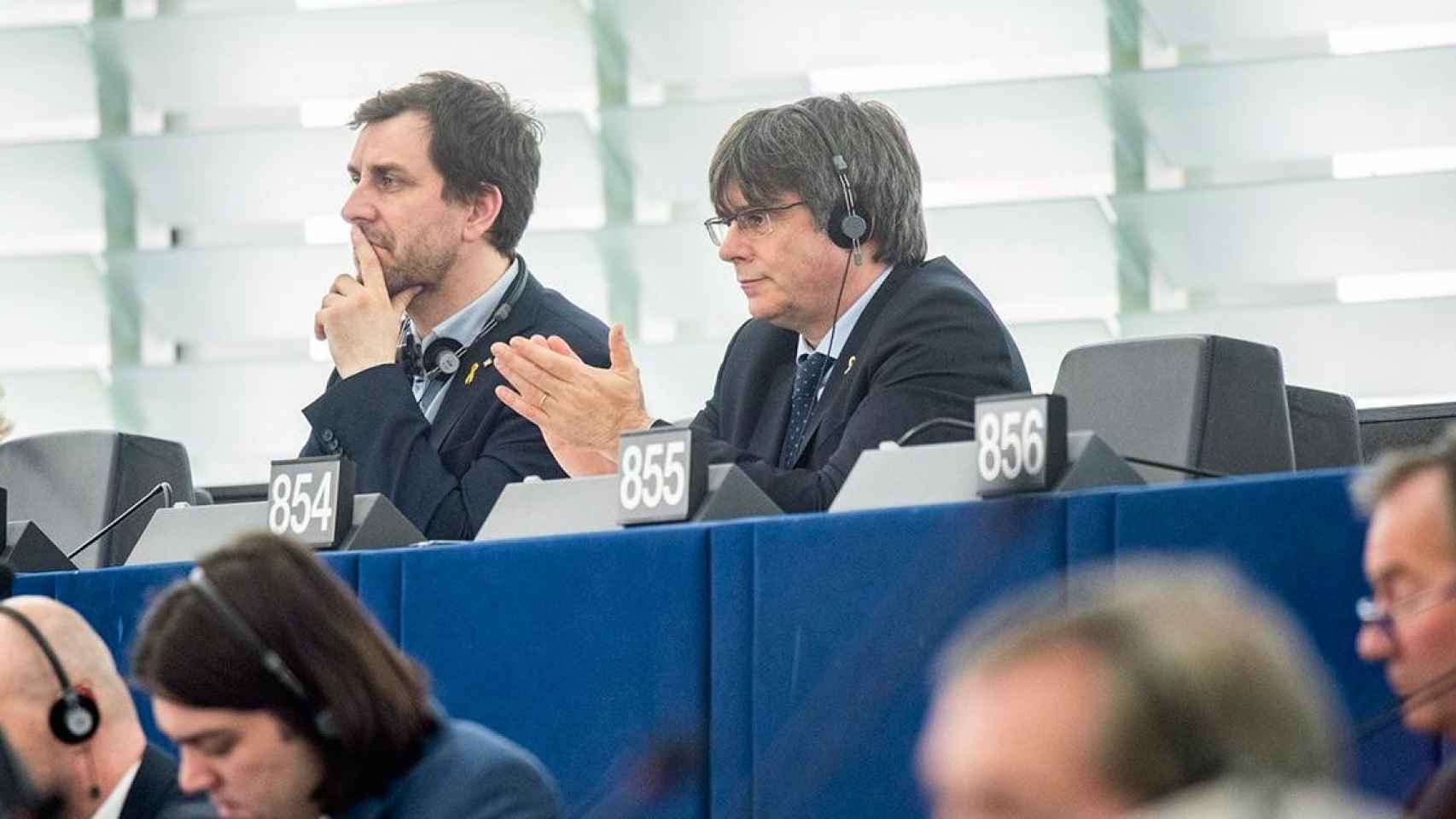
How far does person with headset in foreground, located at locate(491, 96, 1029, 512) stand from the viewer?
322 centimetres

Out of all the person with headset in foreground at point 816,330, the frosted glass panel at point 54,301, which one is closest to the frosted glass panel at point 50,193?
the frosted glass panel at point 54,301

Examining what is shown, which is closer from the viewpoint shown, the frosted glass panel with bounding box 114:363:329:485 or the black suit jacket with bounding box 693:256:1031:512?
the black suit jacket with bounding box 693:256:1031:512

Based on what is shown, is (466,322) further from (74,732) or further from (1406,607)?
(1406,607)

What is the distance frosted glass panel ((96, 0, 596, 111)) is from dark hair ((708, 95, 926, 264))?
2.22 metres

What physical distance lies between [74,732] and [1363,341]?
3543 millimetres

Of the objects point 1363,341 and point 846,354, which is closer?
point 846,354

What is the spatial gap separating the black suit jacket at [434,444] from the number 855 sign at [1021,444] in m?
1.05

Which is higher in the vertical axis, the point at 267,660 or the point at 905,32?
the point at 905,32

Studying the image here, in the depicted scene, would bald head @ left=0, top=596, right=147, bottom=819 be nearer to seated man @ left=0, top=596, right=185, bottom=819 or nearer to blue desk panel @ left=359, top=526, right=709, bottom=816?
seated man @ left=0, top=596, right=185, bottom=819

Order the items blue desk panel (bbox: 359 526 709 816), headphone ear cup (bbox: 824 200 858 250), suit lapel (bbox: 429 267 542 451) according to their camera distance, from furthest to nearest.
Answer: suit lapel (bbox: 429 267 542 451) → headphone ear cup (bbox: 824 200 858 250) → blue desk panel (bbox: 359 526 709 816)

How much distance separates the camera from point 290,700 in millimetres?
1854

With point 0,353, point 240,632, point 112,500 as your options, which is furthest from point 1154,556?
point 0,353

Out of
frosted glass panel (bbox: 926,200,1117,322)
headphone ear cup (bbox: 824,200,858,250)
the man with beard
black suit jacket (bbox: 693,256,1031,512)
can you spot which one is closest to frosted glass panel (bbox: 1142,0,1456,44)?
frosted glass panel (bbox: 926,200,1117,322)

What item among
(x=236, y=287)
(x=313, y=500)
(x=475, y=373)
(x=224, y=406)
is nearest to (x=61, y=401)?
(x=224, y=406)
